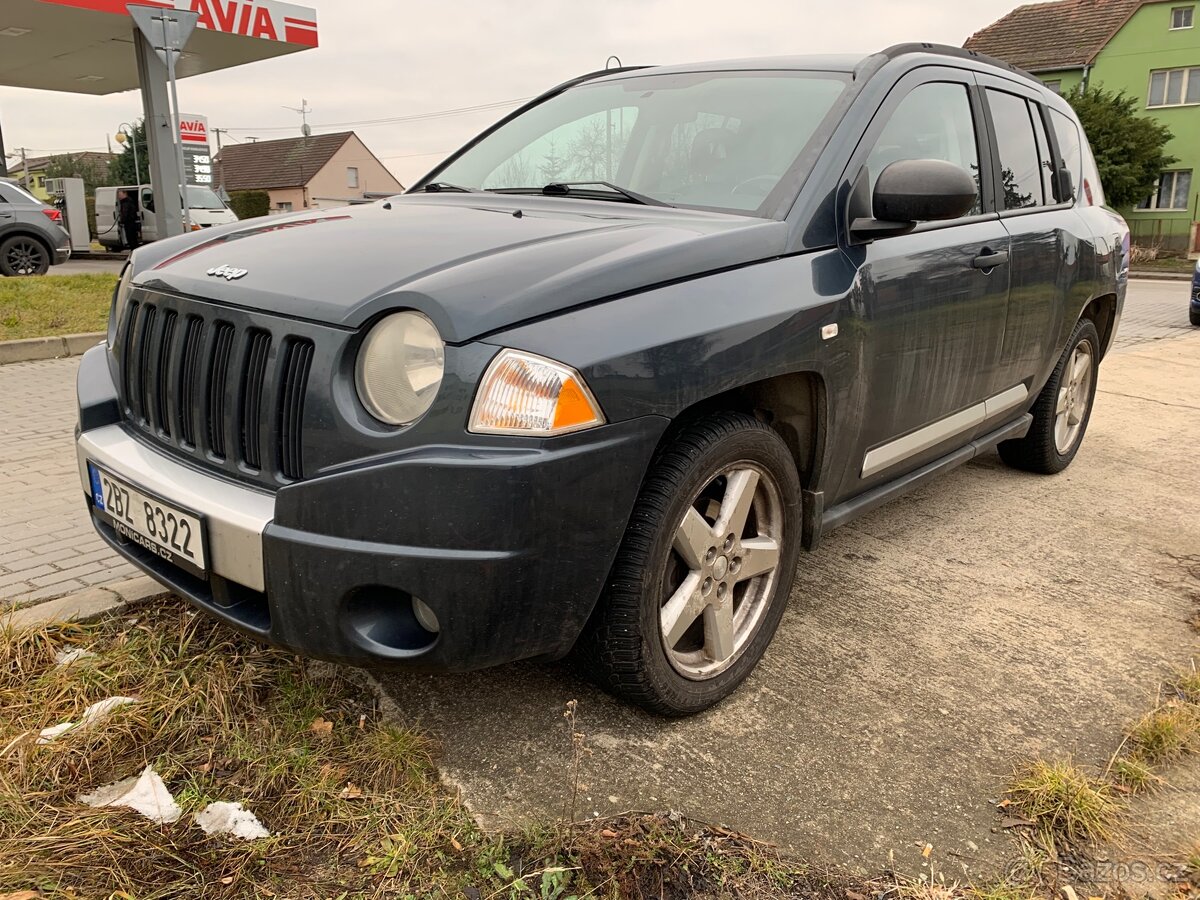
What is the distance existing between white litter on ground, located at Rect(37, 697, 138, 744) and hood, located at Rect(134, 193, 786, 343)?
3.47ft

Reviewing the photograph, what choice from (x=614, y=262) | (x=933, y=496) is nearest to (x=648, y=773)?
(x=614, y=262)

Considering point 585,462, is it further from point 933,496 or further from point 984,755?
point 933,496

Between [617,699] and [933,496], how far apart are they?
2.62 m

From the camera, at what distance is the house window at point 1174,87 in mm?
35875

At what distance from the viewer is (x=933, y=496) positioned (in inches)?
178

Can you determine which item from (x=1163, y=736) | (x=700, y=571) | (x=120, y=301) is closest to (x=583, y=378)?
(x=700, y=571)

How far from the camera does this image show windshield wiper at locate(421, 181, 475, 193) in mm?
3365

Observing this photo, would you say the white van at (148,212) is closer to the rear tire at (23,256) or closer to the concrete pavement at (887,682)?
the rear tire at (23,256)

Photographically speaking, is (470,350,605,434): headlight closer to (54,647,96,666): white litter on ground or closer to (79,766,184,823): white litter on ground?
(79,766,184,823): white litter on ground

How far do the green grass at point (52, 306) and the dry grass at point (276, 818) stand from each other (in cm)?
510

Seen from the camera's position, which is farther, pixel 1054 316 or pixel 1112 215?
pixel 1112 215

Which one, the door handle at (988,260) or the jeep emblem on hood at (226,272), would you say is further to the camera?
the door handle at (988,260)

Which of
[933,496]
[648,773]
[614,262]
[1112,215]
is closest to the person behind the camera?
[614,262]

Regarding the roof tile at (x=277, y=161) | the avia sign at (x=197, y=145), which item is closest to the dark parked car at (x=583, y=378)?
the avia sign at (x=197, y=145)
